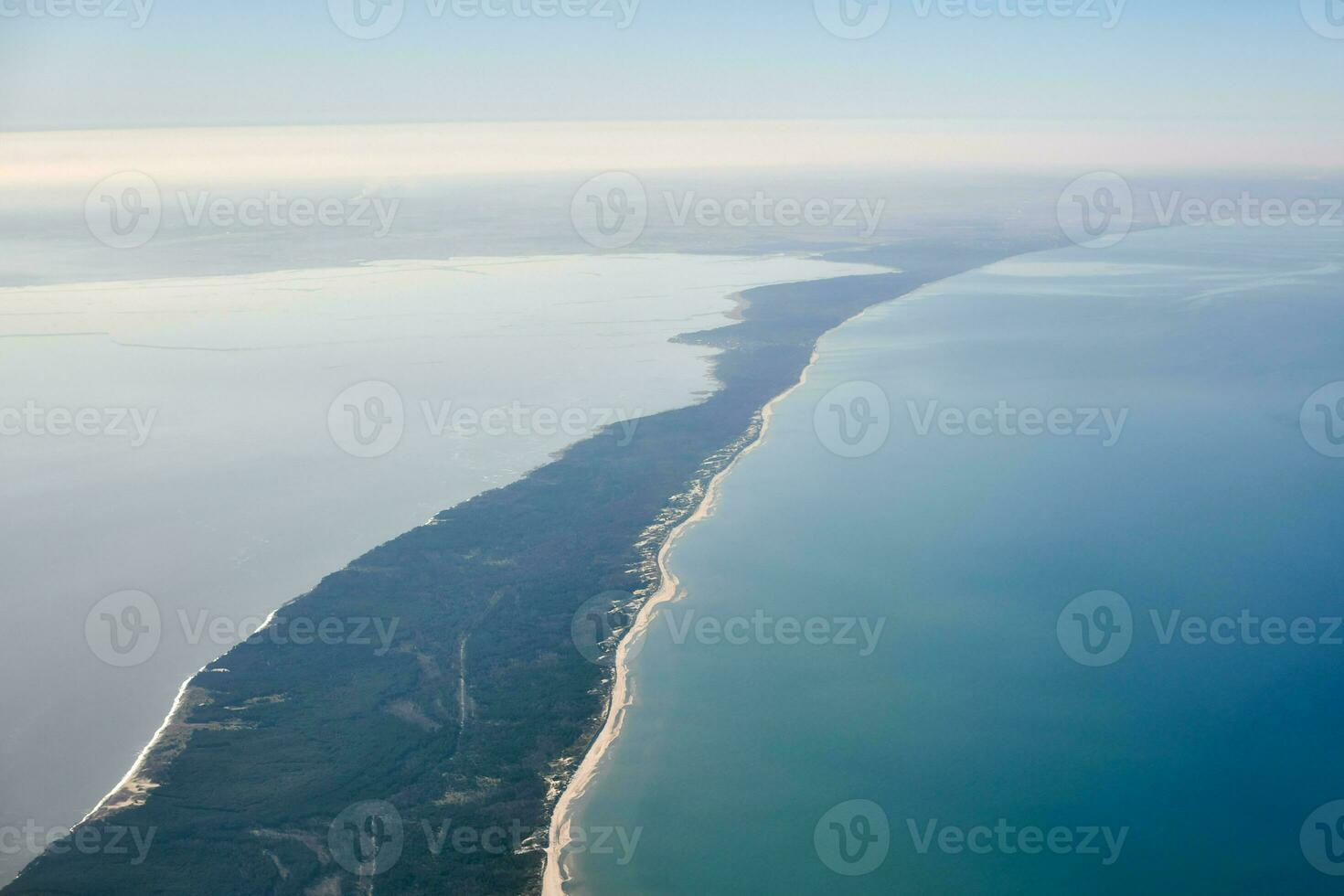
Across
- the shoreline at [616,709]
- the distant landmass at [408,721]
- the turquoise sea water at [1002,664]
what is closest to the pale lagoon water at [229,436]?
the distant landmass at [408,721]

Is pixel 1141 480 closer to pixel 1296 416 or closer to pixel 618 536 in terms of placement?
pixel 1296 416

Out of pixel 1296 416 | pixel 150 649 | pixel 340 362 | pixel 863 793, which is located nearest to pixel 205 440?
pixel 340 362

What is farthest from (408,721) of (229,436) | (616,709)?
(229,436)

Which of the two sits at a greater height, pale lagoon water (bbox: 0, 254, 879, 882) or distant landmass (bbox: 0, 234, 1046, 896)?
pale lagoon water (bbox: 0, 254, 879, 882)

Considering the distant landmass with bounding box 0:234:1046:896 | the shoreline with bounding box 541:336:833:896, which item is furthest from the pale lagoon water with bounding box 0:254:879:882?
the shoreline with bounding box 541:336:833:896

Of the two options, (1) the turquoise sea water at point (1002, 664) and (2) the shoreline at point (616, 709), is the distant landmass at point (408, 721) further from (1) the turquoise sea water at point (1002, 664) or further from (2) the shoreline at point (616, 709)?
(1) the turquoise sea water at point (1002, 664)

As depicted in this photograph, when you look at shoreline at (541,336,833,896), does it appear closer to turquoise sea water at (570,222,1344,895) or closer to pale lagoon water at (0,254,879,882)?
turquoise sea water at (570,222,1344,895)
